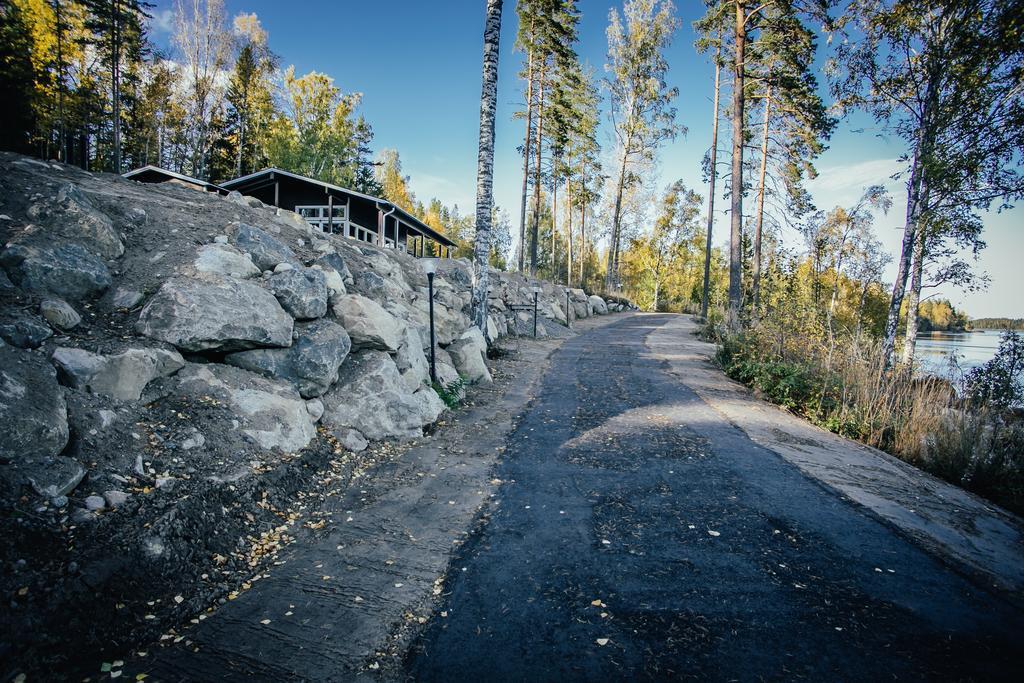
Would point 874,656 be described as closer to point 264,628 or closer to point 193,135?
point 264,628

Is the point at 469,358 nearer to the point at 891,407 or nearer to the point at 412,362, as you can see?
the point at 412,362

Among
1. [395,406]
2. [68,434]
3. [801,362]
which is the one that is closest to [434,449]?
[395,406]

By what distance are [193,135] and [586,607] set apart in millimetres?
40312

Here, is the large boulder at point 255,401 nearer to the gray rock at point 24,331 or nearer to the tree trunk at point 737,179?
the gray rock at point 24,331

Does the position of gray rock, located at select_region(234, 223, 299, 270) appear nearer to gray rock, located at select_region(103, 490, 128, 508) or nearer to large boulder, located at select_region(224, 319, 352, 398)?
large boulder, located at select_region(224, 319, 352, 398)

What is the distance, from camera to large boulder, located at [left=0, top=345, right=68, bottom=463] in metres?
2.49

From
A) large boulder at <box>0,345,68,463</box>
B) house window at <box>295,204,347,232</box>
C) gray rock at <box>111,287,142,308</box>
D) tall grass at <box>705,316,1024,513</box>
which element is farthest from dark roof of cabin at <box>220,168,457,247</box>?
large boulder at <box>0,345,68,463</box>

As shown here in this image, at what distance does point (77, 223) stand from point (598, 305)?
24359 mm

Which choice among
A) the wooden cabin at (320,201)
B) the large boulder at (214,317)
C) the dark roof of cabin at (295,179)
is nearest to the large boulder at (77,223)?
the large boulder at (214,317)

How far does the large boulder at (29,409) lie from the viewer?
2.49m

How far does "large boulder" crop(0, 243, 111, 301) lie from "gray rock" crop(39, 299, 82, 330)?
33cm

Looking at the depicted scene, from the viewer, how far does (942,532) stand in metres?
3.27

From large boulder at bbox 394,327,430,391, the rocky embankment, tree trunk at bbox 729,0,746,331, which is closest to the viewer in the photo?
the rocky embankment

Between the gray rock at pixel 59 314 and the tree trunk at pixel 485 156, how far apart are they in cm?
626
